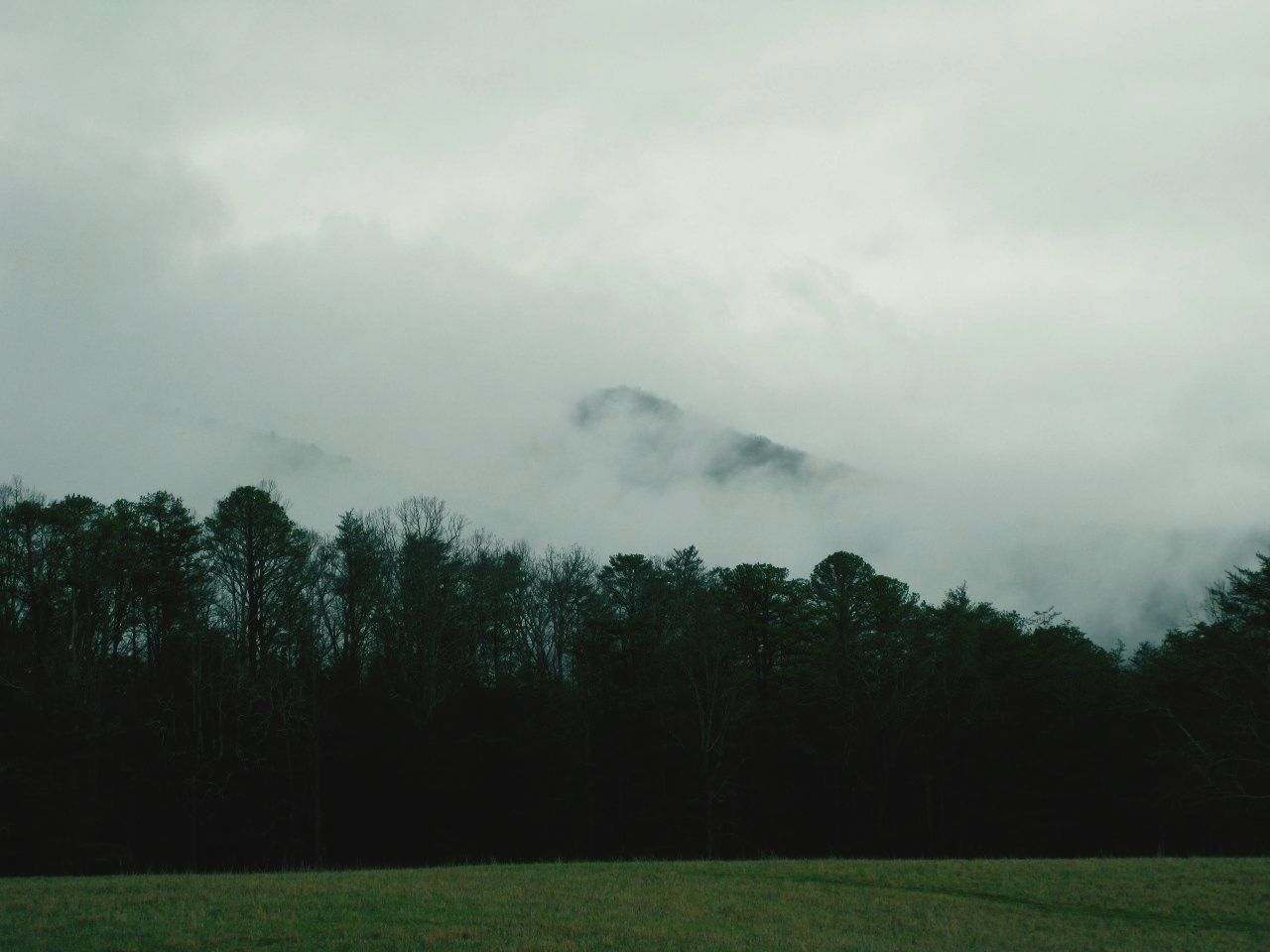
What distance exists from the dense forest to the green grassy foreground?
805 inches

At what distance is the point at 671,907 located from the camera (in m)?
22.3

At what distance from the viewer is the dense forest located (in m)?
47.3

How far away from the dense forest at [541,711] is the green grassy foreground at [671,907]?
20.5 metres

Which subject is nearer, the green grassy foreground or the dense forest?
the green grassy foreground

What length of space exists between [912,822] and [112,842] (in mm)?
40137

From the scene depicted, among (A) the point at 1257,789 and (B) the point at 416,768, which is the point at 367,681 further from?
(A) the point at 1257,789

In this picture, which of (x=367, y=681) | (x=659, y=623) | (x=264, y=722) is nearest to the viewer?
(x=264, y=722)

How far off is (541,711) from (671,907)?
32.3m

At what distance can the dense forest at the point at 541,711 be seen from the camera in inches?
1864

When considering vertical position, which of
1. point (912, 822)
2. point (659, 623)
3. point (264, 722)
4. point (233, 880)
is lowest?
point (912, 822)

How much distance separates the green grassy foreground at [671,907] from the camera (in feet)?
57.4

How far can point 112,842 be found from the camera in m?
43.5

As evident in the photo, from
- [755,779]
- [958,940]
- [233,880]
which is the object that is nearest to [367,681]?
[755,779]

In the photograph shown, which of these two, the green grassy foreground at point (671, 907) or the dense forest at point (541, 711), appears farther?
the dense forest at point (541, 711)
